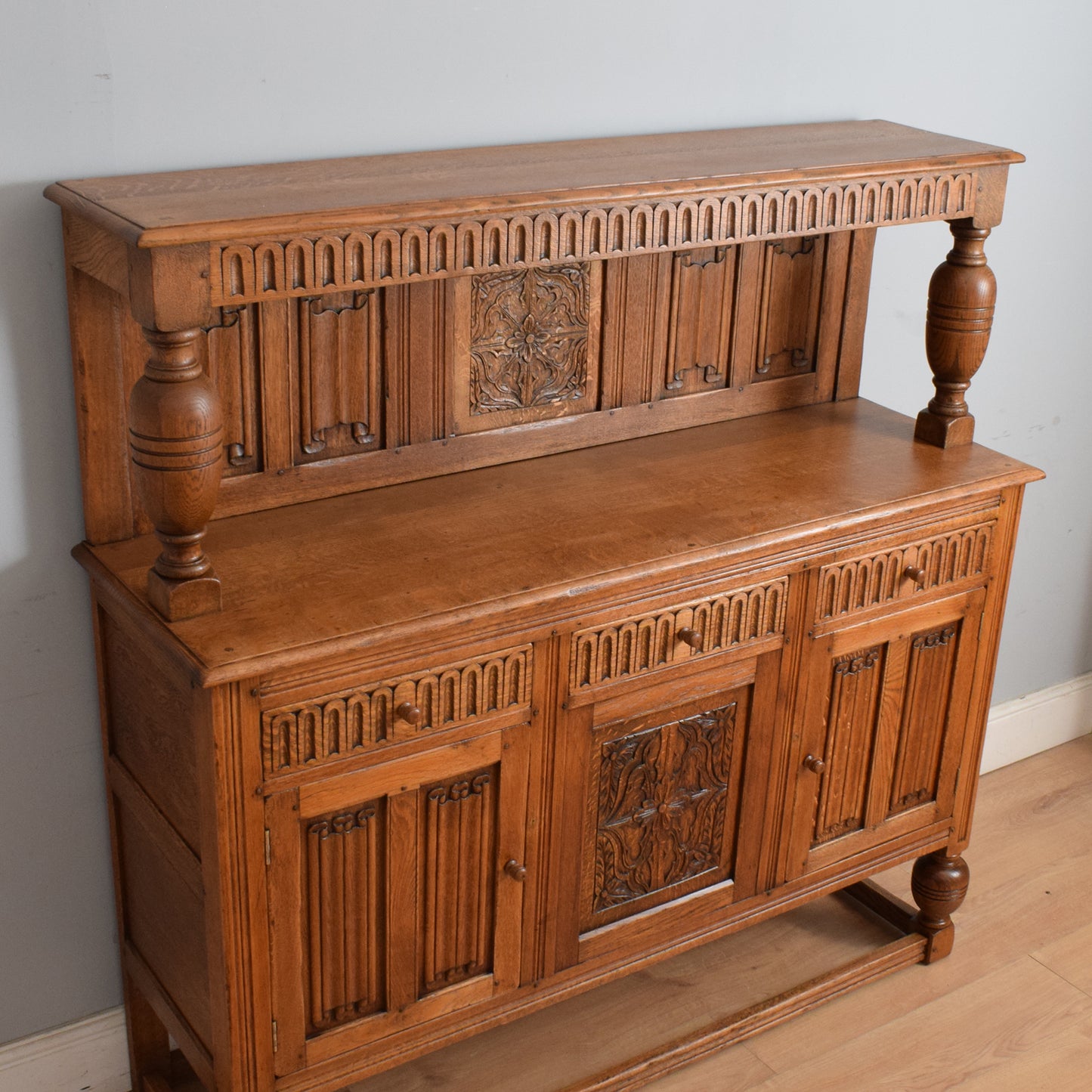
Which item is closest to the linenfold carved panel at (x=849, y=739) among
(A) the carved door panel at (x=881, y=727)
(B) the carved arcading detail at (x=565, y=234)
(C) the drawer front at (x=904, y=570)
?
(A) the carved door panel at (x=881, y=727)

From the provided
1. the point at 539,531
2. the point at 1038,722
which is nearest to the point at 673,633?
the point at 539,531

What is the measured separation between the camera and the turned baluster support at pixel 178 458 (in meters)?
1.75

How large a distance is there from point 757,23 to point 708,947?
5.83 feet

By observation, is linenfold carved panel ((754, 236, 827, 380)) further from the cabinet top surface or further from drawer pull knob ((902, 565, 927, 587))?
drawer pull knob ((902, 565, 927, 587))

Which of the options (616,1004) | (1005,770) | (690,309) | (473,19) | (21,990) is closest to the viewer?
(473,19)

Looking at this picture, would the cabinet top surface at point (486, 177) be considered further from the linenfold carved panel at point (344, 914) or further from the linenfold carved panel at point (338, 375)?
the linenfold carved panel at point (344, 914)

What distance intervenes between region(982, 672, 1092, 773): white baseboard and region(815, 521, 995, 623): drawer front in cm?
105

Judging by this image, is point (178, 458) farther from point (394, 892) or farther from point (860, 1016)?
point (860, 1016)

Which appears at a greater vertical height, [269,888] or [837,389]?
[837,389]

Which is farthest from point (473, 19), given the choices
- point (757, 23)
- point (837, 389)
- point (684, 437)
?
point (837, 389)

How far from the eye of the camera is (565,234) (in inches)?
78.1

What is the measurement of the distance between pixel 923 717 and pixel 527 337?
1022 mm

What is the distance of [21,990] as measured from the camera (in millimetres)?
2334

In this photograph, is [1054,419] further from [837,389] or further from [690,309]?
[690,309]
